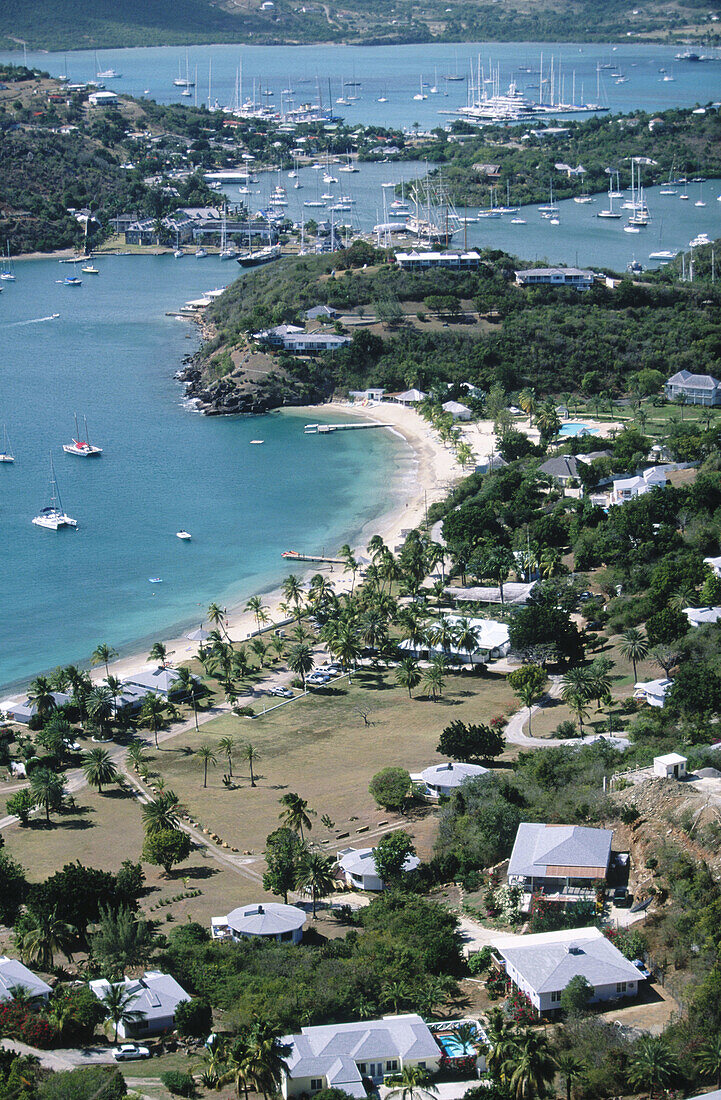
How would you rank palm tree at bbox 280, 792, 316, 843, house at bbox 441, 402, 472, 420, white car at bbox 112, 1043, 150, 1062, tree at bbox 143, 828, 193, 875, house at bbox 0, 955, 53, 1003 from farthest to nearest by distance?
house at bbox 441, 402, 472, 420
palm tree at bbox 280, 792, 316, 843
tree at bbox 143, 828, 193, 875
house at bbox 0, 955, 53, 1003
white car at bbox 112, 1043, 150, 1062

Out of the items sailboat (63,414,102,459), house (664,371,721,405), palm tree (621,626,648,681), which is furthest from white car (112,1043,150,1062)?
house (664,371,721,405)

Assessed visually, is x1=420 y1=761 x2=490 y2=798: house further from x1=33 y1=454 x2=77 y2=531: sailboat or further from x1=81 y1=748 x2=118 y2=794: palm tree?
x1=33 y1=454 x2=77 y2=531: sailboat

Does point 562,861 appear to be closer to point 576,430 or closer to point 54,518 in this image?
point 54,518

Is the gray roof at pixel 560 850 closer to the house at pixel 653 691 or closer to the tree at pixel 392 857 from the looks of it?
the tree at pixel 392 857

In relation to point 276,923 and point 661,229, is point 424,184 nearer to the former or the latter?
point 661,229

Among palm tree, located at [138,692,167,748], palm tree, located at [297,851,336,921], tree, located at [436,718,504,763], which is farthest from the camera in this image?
palm tree, located at [138,692,167,748]

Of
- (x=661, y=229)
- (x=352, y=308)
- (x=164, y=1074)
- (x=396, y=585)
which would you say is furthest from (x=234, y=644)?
(x=661, y=229)
